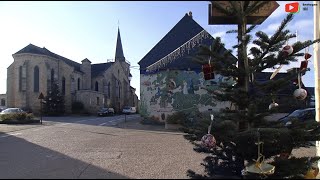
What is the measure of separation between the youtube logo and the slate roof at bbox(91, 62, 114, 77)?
72.1 m

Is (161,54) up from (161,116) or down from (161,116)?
up

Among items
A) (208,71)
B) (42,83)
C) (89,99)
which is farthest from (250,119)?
(89,99)

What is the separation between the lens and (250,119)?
5516 millimetres

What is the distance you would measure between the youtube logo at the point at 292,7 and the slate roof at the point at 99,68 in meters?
72.1

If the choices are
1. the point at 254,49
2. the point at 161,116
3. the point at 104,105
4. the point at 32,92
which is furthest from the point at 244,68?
the point at 104,105

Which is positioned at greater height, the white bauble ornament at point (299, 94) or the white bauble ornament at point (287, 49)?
the white bauble ornament at point (287, 49)

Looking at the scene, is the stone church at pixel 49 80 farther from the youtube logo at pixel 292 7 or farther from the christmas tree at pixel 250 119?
the youtube logo at pixel 292 7

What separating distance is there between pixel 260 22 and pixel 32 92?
192ft

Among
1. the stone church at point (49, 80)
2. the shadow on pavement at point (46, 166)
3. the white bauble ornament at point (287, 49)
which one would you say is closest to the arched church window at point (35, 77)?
the stone church at point (49, 80)

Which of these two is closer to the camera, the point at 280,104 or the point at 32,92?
the point at 280,104

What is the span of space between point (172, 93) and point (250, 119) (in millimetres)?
24534

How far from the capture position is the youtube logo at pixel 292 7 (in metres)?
5.24

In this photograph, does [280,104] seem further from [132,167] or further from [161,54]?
[161,54]

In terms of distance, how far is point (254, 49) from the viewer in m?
5.76
